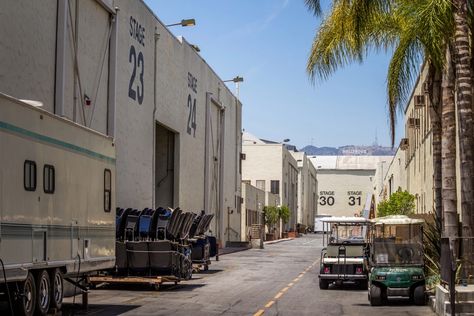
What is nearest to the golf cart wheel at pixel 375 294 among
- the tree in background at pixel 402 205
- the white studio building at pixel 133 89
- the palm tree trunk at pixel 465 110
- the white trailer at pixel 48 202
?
the palm tree trunk at pixel 465 110

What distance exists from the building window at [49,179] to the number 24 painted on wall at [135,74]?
1978 centimetres

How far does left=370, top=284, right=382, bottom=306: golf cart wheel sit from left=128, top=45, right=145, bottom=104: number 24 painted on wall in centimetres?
1739

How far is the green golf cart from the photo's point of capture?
19781 millimetres

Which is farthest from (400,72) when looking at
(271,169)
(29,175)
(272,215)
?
(271,169)

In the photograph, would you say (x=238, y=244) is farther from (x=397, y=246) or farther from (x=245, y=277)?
(x=397, y=246)

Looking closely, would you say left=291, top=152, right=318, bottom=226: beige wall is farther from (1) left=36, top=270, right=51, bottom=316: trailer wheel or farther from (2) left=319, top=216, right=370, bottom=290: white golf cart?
(1) left=36, top=270, right=51, bottom=316: trailer wheel

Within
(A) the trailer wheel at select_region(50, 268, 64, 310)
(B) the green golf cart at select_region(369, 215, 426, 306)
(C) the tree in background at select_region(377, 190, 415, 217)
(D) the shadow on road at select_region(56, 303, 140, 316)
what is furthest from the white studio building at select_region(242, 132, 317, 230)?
(A) the trailer wheel at select_region(50, 268, 64, 310)

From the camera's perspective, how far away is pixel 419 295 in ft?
64.4

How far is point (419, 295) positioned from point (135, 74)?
1916cm

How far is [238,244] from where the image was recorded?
62125 millimetres

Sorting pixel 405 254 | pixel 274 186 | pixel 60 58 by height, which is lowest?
pixel 405 254

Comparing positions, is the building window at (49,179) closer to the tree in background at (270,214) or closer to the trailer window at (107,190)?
the trailer window at (107,190)

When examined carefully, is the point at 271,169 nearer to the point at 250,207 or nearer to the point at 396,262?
the point at 250,207

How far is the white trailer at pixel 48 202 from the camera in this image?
42.4ft
